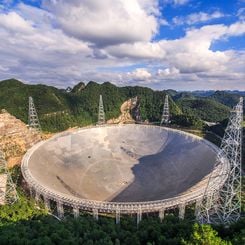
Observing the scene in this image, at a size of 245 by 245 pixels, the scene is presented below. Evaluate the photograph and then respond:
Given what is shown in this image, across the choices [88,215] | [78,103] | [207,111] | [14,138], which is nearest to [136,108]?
[78,103]

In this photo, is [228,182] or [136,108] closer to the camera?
[228,182]

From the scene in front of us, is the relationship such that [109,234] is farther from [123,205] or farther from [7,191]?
[7,191]

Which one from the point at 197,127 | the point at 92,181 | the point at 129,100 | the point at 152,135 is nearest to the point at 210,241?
the point at 92,181

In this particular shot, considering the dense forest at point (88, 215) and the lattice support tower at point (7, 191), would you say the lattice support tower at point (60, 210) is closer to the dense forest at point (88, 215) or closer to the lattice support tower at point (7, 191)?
the dense forest at point (88, 215)

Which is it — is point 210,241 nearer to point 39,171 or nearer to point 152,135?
point 39,171

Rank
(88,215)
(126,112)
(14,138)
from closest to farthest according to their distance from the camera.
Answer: (88,215)
(14,138)
(126,112)

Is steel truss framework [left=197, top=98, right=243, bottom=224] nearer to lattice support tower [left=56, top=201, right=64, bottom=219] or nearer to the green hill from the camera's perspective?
lattice support tower [left=56, top=201, right=64, bottom=219]

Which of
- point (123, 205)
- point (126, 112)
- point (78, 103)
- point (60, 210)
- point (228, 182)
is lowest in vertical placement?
point (60, 210)
